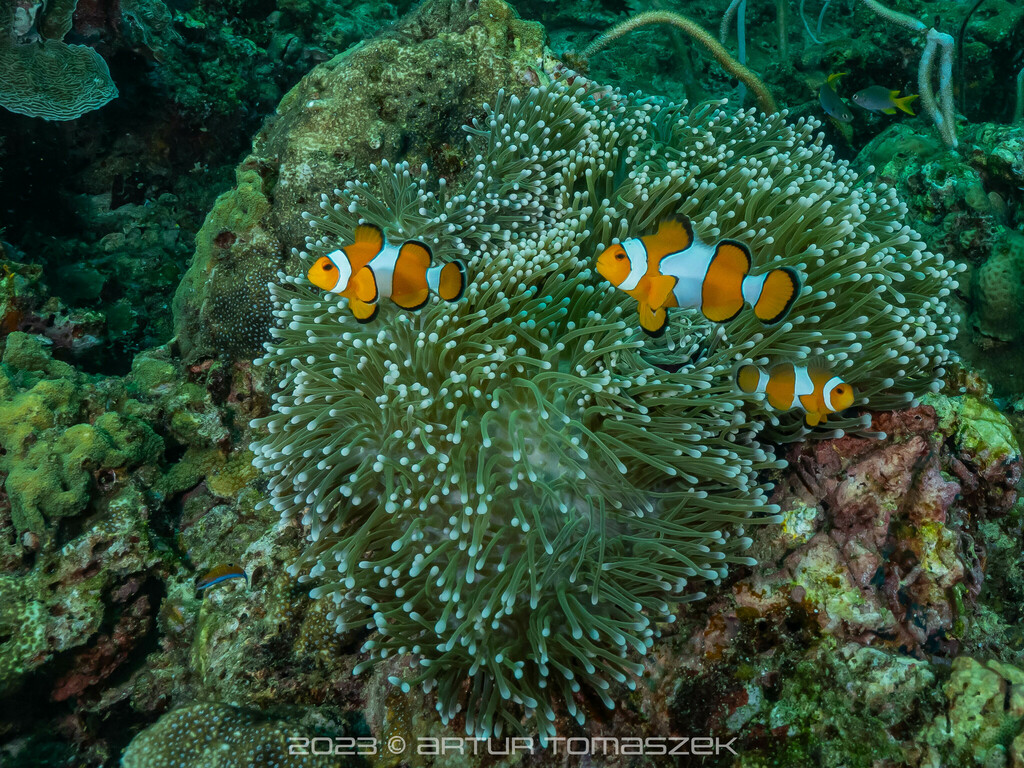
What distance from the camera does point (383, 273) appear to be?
2.08 meters

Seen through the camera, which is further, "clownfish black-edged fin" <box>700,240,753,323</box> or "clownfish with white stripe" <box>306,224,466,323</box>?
"clownfish with white stripe" <box>306,224,466,323</box>

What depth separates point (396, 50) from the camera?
12.9 ft

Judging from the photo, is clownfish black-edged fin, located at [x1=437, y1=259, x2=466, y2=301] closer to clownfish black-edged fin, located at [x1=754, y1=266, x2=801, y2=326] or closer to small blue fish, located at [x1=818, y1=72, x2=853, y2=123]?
clownfish black-edged fin, located at [x1=754, y1=266, x2=801, y2=326]

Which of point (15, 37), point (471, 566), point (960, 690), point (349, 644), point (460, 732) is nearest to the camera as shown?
point (960, 690)

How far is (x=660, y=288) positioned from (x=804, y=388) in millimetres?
751

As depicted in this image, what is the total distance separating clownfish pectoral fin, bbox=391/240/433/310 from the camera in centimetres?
206

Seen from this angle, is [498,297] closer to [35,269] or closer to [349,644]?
[349,644]

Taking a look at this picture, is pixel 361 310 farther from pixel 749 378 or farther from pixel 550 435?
pixel 749 378

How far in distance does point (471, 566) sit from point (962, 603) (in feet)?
6.19

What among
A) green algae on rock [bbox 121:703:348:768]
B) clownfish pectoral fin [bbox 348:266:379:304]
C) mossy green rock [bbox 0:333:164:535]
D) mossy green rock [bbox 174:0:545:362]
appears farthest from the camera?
mossy green rock [bbox 174:0:545:362]

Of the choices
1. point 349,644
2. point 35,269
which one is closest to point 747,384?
point 349,644

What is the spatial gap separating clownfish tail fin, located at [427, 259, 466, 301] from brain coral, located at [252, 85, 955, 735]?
35 cm

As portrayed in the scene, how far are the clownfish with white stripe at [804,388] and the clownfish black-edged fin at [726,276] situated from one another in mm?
481

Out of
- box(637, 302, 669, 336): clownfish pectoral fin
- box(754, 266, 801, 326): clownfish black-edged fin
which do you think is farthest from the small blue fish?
box(637, 302, 669, 336): clownfish pectoral fin
